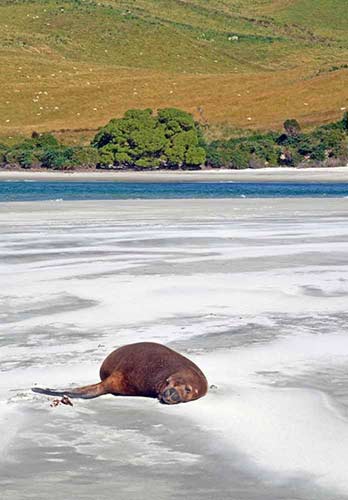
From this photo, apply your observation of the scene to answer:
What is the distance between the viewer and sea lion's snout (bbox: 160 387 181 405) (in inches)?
291

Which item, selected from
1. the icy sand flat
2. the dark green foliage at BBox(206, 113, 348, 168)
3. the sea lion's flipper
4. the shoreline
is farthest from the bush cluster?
the sea lion's flipper

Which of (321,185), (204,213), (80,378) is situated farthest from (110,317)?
(321,185)

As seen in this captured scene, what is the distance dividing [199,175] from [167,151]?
154 inches

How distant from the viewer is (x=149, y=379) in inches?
299

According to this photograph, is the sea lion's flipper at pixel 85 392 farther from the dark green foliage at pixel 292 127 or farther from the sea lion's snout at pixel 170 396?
the dark green foliage at pixel 292 127

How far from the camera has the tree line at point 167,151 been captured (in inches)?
1991

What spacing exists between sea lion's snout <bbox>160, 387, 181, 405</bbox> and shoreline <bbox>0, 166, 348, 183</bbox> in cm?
3682

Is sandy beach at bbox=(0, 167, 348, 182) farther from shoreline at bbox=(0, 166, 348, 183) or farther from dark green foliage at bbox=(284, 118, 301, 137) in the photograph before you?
dark green foliage at bbox=(284, 118, 301, 137)

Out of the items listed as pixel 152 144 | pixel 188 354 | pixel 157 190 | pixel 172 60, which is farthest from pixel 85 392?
pixel 172 60

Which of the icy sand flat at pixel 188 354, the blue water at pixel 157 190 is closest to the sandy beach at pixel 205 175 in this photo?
the blue water at pixel 157 190

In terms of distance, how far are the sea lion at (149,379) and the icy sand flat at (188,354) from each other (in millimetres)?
67

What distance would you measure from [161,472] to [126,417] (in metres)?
1.14

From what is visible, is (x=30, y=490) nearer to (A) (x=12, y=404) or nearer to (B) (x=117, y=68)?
(A) (x=12, y=404)

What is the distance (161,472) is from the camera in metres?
6.04
